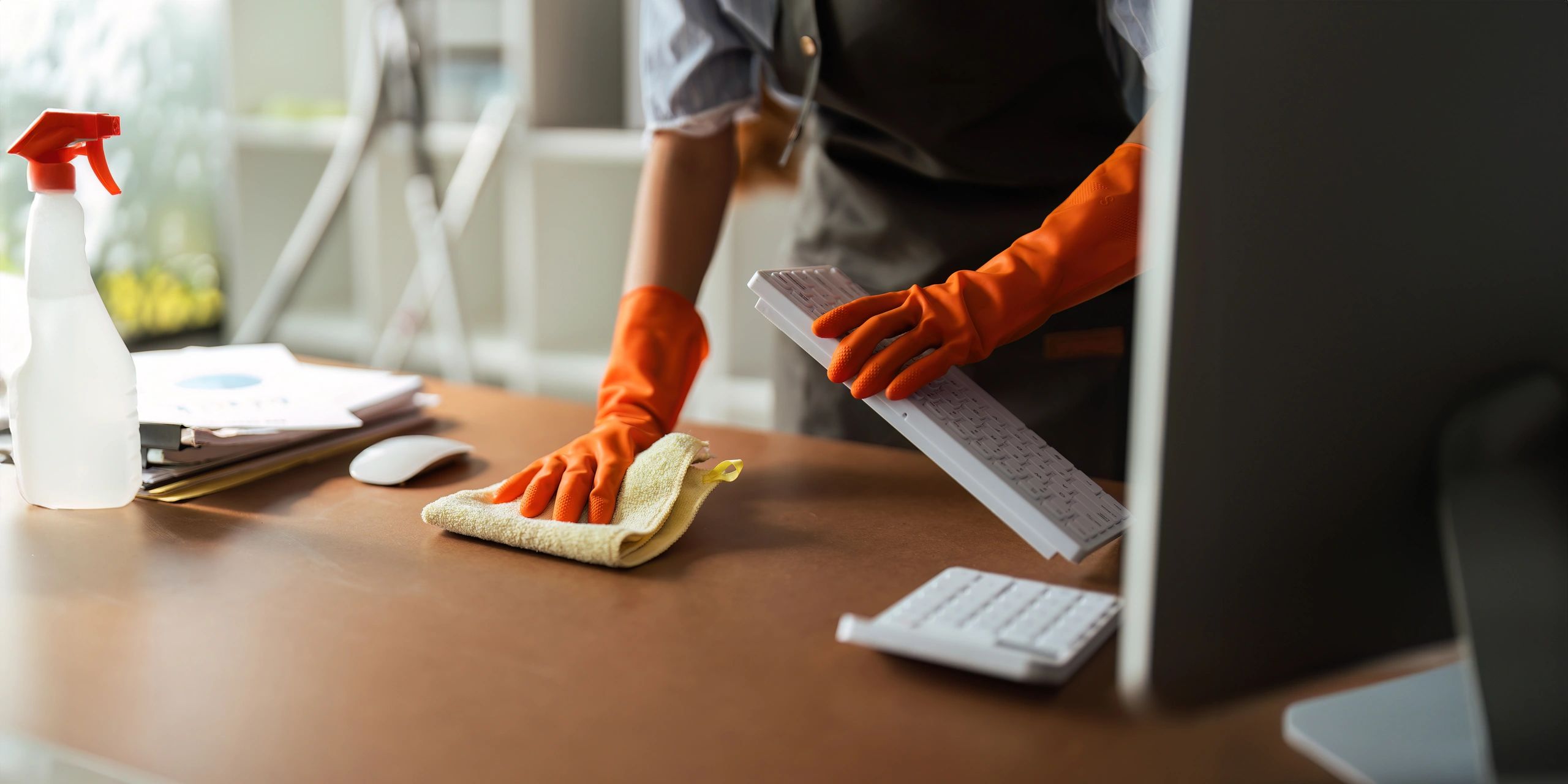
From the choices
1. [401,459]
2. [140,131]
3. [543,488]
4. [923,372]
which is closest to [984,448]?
[923,372]

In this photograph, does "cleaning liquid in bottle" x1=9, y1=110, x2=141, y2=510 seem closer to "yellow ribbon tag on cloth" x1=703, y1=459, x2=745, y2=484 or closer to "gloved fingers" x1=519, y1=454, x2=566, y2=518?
"gloved fingers" x1=519, y1=454, x2=566, y2=518

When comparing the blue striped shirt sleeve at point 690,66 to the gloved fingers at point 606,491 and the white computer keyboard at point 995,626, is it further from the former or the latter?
the white computer keyboard at point 995,626

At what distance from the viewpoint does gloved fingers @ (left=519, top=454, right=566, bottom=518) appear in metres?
0.86

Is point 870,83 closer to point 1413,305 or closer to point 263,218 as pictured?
point 1413,305

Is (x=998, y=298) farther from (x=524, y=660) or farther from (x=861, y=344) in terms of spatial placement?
(x=524, y=660)

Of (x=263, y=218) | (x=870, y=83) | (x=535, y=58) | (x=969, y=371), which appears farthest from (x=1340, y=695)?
(x=263, y=218)

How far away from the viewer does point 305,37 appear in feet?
10.8

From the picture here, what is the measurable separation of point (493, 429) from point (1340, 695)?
0.82 meters

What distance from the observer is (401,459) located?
0.99 metres

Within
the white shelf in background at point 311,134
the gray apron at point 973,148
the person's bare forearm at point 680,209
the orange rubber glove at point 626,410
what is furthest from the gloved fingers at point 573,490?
the white shelf in background at point 311,134

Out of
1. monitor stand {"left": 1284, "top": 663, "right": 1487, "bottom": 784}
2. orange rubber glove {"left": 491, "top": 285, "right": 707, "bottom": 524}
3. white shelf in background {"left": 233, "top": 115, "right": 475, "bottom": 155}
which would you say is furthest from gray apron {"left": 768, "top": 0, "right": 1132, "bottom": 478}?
white shelf in background {"left": 233, "top": 115, "right": 475, "bottom": 155}

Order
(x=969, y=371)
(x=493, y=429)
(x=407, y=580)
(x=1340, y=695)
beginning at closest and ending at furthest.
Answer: (x=1340, y=695) < (x=407, y=580) < (x=493, y=429) < (x=969, y=371)

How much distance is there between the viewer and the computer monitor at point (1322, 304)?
0.41 meters

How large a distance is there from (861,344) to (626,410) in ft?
1.01
